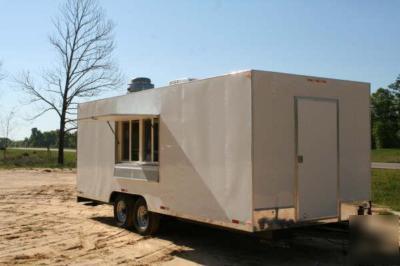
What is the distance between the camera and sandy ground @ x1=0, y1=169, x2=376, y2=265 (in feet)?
25.7

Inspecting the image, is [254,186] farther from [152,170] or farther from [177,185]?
[152,170]

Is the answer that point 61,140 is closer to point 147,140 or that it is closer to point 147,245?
point 147,140

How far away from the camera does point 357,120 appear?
8289 mm

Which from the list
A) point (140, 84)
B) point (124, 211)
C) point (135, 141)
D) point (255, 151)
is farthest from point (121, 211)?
point (255, 151)

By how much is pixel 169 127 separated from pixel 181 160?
735 mm

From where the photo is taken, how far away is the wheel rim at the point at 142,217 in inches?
387

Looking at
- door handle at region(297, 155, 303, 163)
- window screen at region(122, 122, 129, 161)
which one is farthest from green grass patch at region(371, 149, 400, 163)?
door handle at region(297, 155, 303, 163)

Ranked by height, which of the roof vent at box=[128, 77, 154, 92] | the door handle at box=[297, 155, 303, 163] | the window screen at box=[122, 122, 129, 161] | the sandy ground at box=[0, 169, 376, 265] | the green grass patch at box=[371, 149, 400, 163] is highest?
the roof vent at box=[128, 77, 154, 92]

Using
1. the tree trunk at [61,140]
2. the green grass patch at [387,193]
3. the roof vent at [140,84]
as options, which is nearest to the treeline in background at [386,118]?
the tree trunk at [61,140]

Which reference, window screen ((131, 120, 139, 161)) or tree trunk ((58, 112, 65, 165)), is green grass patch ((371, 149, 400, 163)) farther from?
window screen ((131, 120, 139, 161))

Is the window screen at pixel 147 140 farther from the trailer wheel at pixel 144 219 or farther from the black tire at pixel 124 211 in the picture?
the black tire at pixel 124 211

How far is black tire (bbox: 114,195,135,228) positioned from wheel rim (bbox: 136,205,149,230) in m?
0.18

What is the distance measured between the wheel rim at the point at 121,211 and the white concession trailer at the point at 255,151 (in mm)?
1006

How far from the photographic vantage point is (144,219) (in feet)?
32.5
